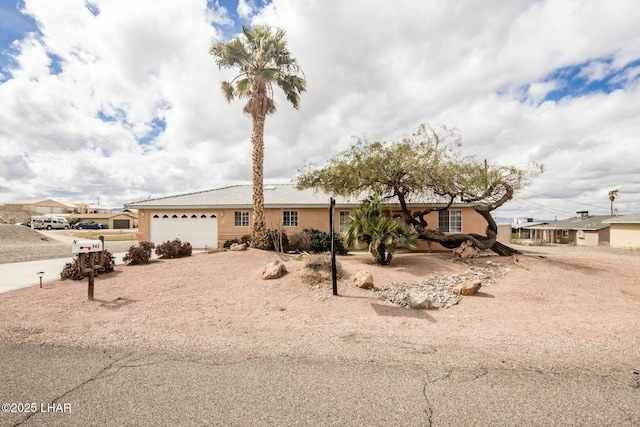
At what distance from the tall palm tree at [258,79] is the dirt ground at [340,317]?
6.53m

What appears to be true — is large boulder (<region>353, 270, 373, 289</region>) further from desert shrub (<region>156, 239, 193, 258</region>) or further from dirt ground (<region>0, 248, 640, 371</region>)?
desert shrub (<region>156, 239, 193, 258</region>)

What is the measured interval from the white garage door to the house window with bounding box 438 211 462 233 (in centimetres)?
1494

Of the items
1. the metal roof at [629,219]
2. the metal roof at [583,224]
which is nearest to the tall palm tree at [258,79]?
the metal roof at [629,219]

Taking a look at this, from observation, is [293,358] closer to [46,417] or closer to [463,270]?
[46,417]

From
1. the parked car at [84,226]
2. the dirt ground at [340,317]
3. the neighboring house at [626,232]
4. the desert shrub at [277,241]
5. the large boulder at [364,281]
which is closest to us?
the dirt ground at [340,317]

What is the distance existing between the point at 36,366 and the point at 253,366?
124 inches

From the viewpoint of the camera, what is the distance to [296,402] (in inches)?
143

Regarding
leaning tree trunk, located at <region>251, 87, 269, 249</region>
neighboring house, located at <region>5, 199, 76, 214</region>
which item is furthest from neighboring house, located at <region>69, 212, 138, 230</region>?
leaning tree trunk, located at <region>251, 87, 269, 249</region>

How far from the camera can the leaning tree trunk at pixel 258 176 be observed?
17.0m

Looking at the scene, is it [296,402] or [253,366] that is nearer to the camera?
[296,402]

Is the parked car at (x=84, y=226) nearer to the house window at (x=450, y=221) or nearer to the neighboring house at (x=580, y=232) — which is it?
the house window at (x=450, y=221)

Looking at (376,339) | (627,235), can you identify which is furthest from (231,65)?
(627,235)

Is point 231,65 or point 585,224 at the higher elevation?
point 231,65

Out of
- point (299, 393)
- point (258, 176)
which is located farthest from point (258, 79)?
point (299, 393)
